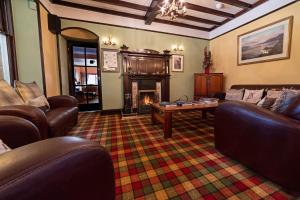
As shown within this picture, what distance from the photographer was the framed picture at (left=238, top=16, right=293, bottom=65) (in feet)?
9.57

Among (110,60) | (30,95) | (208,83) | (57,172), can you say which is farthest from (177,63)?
(57,172)

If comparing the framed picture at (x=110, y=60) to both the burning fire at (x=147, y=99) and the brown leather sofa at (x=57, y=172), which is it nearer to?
the burning fire at (x=147, y=99)

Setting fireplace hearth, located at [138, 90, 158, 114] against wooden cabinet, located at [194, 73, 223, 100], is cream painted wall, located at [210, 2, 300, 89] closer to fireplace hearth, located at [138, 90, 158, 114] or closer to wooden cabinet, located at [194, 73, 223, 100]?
wooden cabinet, located at [194, 73, 223, 100]

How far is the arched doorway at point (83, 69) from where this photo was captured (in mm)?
4359

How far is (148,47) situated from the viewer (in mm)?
4270

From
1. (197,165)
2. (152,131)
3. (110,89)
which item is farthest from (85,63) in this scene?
(197,165)

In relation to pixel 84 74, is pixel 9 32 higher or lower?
higher

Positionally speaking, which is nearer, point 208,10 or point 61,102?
point 61,102

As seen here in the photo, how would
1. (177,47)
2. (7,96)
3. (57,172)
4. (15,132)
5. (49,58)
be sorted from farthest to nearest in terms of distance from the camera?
(177,47) → (49,58) → (7,96) → (15,132) → (57,172)

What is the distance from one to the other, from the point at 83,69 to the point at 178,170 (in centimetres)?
441

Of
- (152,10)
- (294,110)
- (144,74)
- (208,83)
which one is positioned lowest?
(294,110)

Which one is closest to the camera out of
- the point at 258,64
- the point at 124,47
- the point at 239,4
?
the point at 239,4

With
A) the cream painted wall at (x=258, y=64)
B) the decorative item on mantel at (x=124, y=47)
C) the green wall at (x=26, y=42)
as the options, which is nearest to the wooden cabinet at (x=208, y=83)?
the cream painted wall at (x=258, y=64)

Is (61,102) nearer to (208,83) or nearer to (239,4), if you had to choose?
(208,83)
